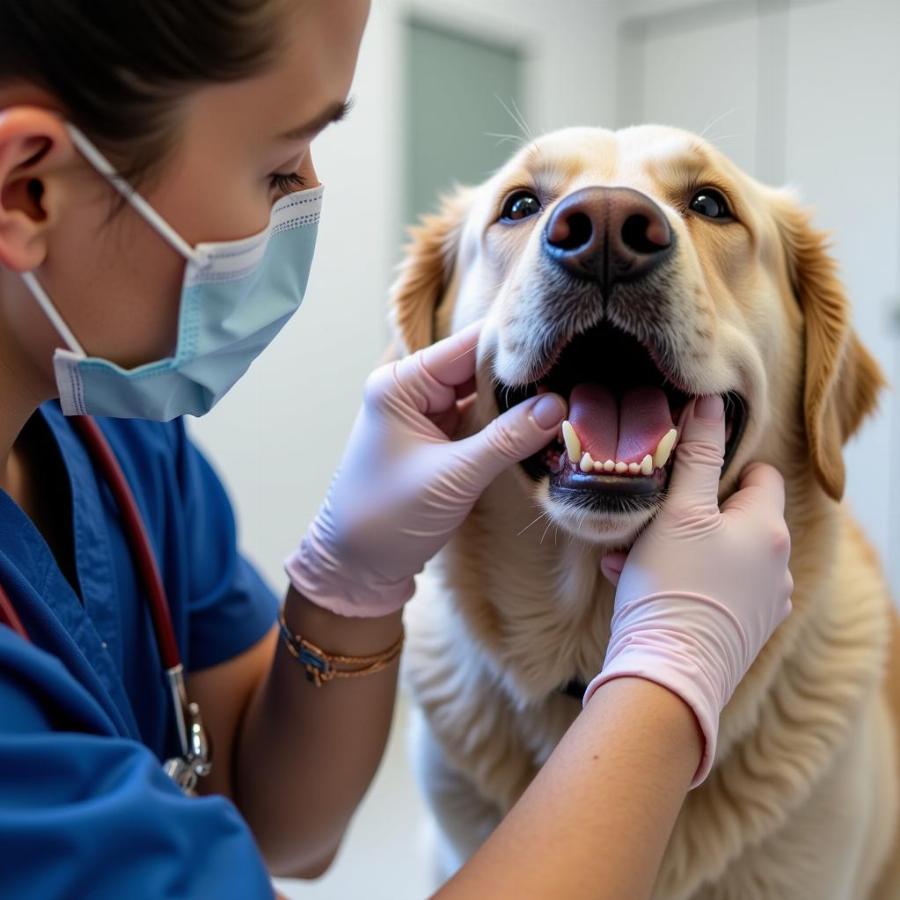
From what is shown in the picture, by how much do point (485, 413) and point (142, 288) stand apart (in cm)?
44

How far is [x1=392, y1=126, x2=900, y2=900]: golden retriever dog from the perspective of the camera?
3.26 ft

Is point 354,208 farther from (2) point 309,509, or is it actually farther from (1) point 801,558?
(1) point 801,558

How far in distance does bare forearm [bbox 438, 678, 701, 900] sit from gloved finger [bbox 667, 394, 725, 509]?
21cm

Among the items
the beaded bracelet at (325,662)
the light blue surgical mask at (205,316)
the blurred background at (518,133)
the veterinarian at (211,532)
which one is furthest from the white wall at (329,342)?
the light blue surgical mask at (205,316)

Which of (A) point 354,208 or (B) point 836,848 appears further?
(A) point 354,208

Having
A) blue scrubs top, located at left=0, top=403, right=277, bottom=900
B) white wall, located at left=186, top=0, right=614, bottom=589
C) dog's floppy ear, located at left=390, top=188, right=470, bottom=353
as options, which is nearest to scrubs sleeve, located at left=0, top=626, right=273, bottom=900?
blue scrubs top, located at left=0, top=403, right=277, bottom=900

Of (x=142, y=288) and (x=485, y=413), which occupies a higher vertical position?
(x=142, y=288)

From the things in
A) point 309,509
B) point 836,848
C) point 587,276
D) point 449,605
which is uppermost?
point 587,276

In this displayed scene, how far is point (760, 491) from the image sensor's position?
40.9 inches

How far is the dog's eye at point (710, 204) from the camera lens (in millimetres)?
1143

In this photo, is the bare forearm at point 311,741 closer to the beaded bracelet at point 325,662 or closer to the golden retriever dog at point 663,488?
the beaded bracelet at point 325,662

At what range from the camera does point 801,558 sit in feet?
3.83

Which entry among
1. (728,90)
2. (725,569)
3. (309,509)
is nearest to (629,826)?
(725,569)

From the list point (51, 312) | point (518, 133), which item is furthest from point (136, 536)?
point (518, 133)
